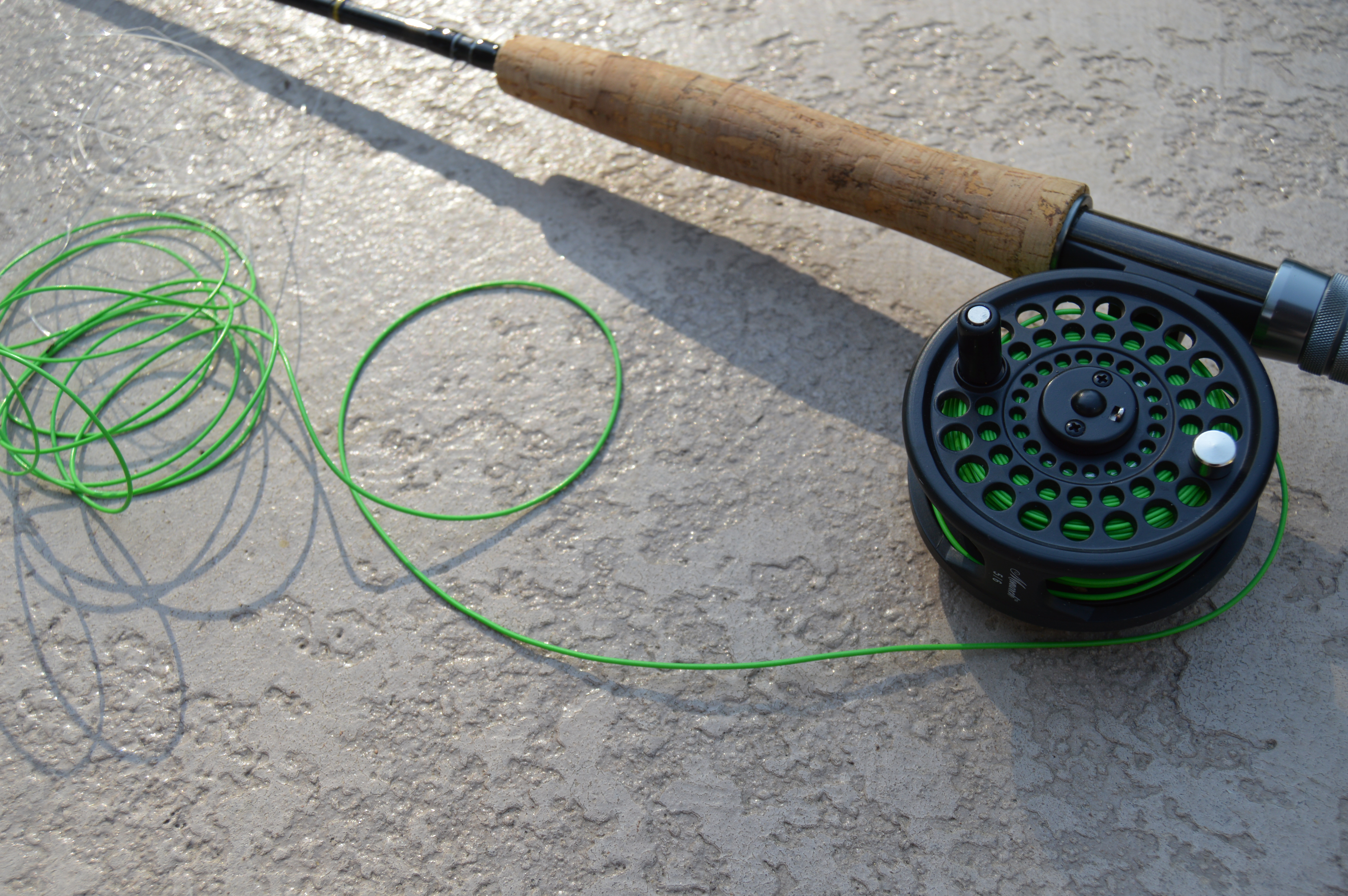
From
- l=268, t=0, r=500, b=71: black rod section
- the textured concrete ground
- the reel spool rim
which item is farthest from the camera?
l=268, t=0, r=500, b=71: black rod section

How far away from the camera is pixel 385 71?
2.18 metres

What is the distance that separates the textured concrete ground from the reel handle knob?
0.92 ft

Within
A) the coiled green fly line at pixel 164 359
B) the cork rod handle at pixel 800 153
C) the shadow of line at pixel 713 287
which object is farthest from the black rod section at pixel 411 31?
the coiled green fly line at pixel 164 359

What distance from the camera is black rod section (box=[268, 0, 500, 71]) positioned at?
1.91 meters

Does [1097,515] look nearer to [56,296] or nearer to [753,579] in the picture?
[753,579]

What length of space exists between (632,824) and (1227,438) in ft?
3.02

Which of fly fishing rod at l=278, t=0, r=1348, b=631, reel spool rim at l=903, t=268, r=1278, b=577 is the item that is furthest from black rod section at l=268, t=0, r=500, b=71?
reel spool rim at l=903, t=268, r=1278, b=577

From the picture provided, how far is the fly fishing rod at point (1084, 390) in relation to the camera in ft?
4.12

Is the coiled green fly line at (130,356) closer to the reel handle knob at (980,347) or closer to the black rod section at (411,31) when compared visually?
the black rod section at (411,31)

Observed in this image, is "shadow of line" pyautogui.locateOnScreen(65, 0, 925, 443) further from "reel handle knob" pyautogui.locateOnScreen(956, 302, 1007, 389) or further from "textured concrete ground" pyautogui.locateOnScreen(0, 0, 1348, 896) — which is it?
"reel handle knob" pyautogui.locateOnScreen(956, 302, 1007, 389)

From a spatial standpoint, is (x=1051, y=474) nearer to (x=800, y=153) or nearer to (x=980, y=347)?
(x=980, y=347)

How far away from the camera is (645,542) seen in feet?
5.14

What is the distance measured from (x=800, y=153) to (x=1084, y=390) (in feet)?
1.98

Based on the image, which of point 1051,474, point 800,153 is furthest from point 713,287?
point 1051,474
